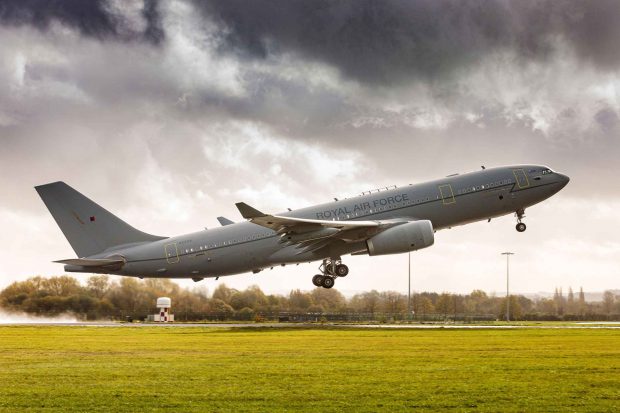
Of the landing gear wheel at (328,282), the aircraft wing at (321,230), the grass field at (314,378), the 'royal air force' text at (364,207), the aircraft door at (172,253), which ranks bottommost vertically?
the grass field at (314,378)

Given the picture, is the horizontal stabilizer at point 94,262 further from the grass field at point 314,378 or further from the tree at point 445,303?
the tree at point 445,303

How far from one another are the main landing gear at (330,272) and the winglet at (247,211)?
10451mm

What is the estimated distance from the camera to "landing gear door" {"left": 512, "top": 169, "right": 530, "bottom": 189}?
5111 centimetres

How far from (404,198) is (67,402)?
123 feet

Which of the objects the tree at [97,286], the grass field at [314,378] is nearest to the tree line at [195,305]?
the tree at [97,286]

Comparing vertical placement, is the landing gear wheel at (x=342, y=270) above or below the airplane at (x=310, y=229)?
below

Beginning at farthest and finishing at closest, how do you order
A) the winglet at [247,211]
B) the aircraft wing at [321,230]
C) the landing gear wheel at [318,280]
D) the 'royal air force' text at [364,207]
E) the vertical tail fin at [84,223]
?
the vertical tail fin at [84,223] < the landing gear wheel at [318,280] < the 'royal air force' text at [364,207] < the aircraft wing at [321,230] < the winglet at [247,211]

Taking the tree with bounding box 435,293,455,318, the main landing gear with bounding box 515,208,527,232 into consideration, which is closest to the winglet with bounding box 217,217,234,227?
the main landing gear with bounding box 515,208,527,232

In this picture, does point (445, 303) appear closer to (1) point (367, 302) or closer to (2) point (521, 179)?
(1) point (367, 302)

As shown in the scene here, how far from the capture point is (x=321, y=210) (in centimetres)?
5353

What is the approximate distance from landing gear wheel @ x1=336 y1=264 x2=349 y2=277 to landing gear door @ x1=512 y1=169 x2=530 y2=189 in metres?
13.9

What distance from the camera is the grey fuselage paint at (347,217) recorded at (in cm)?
5075

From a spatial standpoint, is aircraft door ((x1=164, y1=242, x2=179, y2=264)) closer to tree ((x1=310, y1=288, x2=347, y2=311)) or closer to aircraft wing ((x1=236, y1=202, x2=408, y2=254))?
aircraft wing ((x1=236, y1=202, x2=408, y2=254))

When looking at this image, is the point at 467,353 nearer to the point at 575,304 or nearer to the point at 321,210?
the point at 321,210
